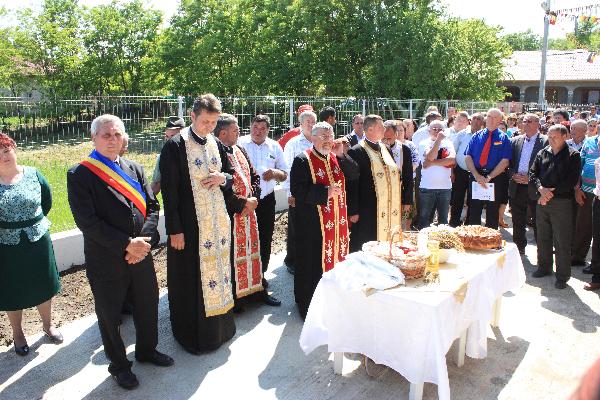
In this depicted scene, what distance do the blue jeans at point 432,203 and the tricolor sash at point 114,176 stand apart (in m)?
4.55

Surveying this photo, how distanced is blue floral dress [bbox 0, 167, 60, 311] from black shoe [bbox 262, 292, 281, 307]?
84.1 inches

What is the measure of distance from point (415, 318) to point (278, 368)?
136 centimetres

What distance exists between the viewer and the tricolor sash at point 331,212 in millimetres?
4801

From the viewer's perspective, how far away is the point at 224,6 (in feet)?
79.9

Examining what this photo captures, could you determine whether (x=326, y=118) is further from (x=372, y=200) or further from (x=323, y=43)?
(x=323, y=43)

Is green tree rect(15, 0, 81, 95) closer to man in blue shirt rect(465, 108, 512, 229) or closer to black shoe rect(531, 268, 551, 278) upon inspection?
man in blue shirt rect(465, 108, 512, 229)

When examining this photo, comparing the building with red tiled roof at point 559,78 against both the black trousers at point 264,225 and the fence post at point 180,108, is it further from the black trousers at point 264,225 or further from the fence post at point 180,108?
the black trousers at point 264,225

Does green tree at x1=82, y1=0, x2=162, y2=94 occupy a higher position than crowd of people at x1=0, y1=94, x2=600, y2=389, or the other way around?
green tree at x1=82, y1=0, x2=162, y2=94

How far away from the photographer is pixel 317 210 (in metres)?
4.87

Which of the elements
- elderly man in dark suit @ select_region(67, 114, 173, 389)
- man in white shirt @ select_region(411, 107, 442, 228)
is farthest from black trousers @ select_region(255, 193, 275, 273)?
man in white shirt @ select_region(411, 107, 442, 228)

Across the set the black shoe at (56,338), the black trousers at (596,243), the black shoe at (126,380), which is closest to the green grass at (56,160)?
the black shoe at (56,338)

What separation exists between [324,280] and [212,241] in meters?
1.10

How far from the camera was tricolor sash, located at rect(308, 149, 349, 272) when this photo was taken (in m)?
4.80

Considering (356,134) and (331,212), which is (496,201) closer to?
(356,134)
